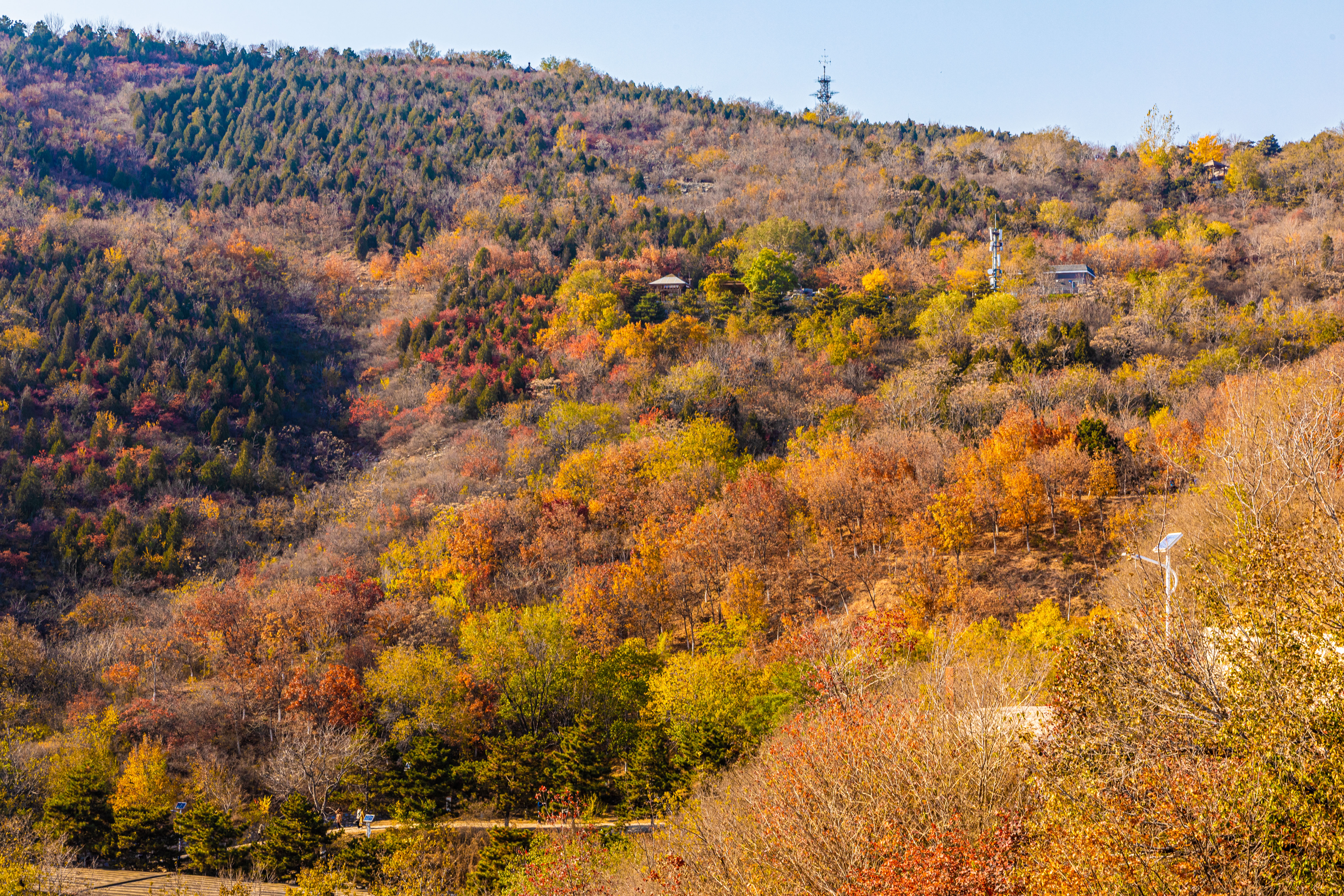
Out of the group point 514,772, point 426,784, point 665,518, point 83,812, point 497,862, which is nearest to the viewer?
point 497,862

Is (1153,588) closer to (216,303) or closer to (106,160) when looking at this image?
(216,303)

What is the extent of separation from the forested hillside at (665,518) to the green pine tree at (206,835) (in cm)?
19

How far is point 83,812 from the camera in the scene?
2991 cm

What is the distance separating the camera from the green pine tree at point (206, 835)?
94.7ft

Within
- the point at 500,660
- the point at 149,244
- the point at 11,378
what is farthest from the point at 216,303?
the point at 500,660

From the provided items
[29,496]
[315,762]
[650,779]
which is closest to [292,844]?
[315,762]

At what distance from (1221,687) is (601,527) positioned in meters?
35.4

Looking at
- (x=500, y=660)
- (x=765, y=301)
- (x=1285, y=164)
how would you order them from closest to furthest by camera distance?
(x=500, y=660) → (x=765, y=301) → (x=1285, y=164)

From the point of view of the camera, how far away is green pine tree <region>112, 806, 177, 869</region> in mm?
29656

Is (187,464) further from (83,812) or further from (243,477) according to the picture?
(83,812)

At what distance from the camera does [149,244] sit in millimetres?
72750

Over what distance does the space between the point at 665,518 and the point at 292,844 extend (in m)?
21.7

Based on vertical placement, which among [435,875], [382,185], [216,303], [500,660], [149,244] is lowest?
[435,875]

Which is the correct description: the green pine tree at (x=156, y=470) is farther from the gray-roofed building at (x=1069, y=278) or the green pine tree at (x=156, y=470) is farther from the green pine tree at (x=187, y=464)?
the gray-roofed building at (x=1069, y=278)
